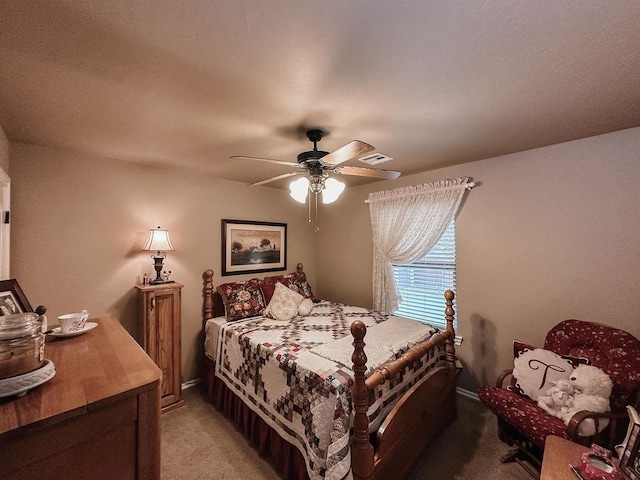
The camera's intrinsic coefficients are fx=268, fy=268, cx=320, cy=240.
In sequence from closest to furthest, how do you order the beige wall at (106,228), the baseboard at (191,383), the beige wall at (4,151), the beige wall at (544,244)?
the beige wall at (4,151) → the beige wall at (544,244) → the beige wall at (106,228) → the baseboard at (191,383)

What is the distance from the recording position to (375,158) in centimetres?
254

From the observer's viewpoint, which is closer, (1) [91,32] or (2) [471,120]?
(1) [91,32]

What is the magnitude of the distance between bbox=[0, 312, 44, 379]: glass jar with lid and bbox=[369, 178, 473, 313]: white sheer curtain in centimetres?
303

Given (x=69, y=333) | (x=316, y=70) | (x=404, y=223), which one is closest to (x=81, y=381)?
(x=69, y=333)

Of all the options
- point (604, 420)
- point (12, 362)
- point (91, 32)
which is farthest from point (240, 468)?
point (91, 32)

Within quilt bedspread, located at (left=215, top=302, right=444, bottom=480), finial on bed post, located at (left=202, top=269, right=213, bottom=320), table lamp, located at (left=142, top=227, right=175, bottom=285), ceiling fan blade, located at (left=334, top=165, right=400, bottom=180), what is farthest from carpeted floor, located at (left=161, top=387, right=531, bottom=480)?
ceiling fan blade, located at (left=334, top=165, right=400, bottom=180)

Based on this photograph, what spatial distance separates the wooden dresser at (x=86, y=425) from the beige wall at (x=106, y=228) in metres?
1.94

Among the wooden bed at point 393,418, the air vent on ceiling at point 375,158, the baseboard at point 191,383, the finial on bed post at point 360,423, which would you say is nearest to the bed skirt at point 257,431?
the wooden bed at point 393,418

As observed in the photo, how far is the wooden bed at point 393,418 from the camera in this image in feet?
5.02

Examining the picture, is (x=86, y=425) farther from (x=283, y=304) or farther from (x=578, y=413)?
(x=578, y=413)

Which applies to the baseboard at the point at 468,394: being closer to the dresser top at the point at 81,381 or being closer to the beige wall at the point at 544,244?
the beige wall at the point at 544,244

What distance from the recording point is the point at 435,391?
2.17 m

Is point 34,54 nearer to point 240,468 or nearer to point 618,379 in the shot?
point 240,468

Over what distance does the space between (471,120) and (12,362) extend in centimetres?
252
